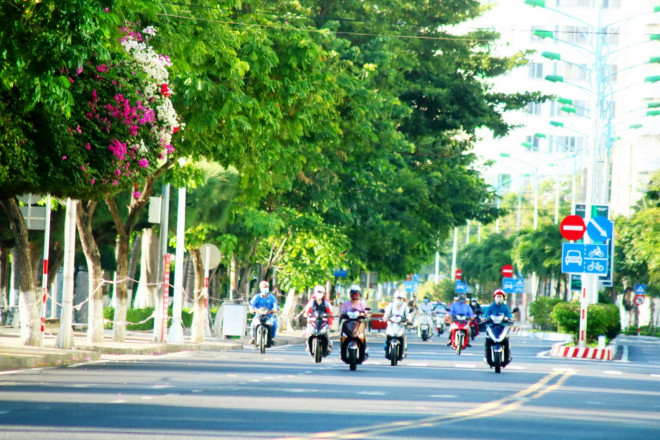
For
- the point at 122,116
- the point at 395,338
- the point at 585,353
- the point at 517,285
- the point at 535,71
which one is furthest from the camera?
the point at 535,71

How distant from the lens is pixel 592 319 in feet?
144

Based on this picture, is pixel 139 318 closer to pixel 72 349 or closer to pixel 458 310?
pixel 458 310

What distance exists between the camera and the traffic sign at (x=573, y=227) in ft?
126

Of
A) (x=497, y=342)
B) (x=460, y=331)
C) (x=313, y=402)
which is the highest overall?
(x=497, y=342)

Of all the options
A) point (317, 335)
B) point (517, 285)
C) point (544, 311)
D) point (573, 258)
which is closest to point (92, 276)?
point (317, 335)

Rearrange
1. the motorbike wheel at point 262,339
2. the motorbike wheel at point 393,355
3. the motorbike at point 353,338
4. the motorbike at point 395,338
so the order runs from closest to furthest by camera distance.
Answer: the motorbike at point 353,338, the motorbike wheel at point 393,355, the motorbike at point 395,338, the motorbike wheel at point 262,339

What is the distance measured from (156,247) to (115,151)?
26.9 meters

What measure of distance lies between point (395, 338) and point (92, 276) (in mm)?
7555

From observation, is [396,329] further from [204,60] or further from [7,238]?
[7,238]

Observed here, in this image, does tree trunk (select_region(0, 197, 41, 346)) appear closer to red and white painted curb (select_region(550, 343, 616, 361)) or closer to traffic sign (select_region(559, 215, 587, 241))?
traffic sign (select_region(559, 215, 587, 241))

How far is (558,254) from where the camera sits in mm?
74062

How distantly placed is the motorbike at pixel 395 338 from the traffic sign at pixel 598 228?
1076cm

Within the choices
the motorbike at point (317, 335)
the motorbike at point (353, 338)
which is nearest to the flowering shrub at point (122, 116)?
the motorbike at point (353, 338)

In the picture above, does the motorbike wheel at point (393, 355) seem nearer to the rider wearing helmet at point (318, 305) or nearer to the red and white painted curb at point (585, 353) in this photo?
the rider wearing helmet at point (318, 305)
